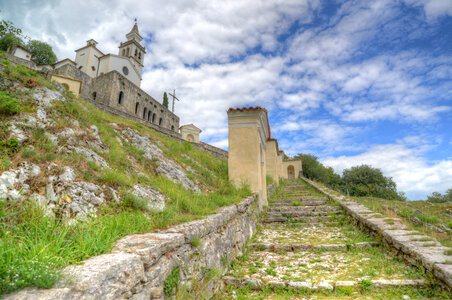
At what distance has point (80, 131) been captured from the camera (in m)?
4.73

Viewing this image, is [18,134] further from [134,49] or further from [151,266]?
[134,49]

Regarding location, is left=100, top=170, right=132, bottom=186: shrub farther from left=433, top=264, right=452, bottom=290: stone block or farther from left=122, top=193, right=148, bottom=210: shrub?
left=433, top=264, right=452, bottom=290: stone block

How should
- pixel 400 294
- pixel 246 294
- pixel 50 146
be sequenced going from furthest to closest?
pixel 50 146 → pixel 246 294 → pixel 400 294

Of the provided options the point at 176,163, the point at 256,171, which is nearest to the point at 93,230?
the point at 176,163

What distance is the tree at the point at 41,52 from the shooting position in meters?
36.1

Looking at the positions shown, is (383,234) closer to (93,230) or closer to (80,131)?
(93,230)

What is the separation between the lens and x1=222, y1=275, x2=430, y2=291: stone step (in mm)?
2871

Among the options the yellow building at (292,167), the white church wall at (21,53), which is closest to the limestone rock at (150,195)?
the yellow building at (292,167)

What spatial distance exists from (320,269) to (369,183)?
27334 millimetres

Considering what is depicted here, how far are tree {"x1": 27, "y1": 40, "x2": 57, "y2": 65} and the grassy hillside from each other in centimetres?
4246

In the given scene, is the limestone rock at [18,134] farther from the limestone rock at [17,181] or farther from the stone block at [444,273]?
the stone block at [444,273]

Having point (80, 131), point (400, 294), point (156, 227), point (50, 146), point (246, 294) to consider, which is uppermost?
point (80, 131)

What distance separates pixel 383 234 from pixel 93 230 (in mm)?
4912

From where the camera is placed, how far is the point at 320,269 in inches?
140
